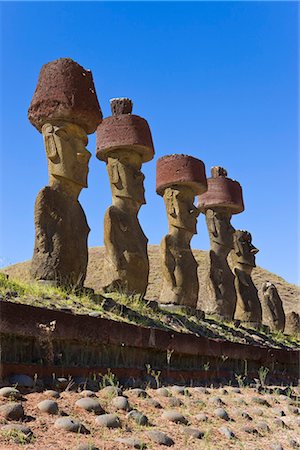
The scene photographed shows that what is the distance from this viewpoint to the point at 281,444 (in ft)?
13.3

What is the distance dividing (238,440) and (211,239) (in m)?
8.85

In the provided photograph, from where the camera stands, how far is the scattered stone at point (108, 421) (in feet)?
11.2

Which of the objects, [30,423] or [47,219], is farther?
[47,219]

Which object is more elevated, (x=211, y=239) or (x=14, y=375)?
(x=211, y=239)

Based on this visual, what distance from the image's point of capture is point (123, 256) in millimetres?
8258

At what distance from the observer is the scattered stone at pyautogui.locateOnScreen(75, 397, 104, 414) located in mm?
3580

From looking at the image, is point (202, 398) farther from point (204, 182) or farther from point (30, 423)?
point (204, 182)

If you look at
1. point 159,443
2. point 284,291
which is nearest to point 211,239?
point 159,443

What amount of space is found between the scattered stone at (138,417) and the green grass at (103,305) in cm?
158

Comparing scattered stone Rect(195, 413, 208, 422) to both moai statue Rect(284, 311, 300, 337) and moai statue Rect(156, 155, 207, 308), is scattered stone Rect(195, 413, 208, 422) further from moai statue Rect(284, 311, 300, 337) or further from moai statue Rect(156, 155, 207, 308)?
moai statue Rect(284, 311, 300, 337)

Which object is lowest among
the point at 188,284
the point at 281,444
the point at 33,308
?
the point at 281,444

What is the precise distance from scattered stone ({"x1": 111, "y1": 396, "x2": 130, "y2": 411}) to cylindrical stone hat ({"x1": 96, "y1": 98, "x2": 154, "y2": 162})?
5.65 m

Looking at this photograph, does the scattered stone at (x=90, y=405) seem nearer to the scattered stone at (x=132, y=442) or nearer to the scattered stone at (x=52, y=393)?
the scattered stone at (x=52, y=393)

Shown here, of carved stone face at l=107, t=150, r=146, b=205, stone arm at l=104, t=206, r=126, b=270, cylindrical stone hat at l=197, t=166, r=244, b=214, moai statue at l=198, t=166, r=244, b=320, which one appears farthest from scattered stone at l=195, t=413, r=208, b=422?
cylindrical stone hat at l=197, t=166, r=244, b=214
